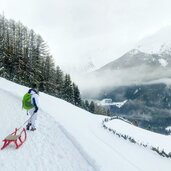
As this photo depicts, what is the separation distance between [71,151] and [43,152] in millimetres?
1426

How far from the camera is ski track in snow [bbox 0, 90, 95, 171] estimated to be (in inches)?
549

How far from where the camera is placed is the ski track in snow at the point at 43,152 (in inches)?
549

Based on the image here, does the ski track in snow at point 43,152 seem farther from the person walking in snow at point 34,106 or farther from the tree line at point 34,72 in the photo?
the tree line at point 34,72

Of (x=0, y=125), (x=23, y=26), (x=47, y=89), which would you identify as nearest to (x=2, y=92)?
(x=0, y=125)

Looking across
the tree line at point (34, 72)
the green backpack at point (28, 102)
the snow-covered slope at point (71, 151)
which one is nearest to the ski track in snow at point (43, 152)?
the snow-covered slope at point (71, 151)

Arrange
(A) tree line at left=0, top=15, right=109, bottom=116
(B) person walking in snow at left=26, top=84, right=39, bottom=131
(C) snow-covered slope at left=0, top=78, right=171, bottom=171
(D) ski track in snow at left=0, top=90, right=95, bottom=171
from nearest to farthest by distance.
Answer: (D) ski track in snow at left=0, top=90, right=95, bottom=171 → (C) snow-covered slope at left=0, top=78, right=171, bottom=171 → (B) person walking in snow at left=26, top=84, right=39, bottom=131 → (A) tree line at left=0, top=15, right=109, bottom=116

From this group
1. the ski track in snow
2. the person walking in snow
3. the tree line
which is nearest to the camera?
the ski track in snow

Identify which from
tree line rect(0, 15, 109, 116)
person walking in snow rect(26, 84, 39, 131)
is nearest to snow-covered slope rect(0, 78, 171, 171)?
person walking in snow rect(26, 84, 39, 131)

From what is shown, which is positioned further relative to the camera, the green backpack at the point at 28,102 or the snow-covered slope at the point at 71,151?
the green backpack at the point at 28,102

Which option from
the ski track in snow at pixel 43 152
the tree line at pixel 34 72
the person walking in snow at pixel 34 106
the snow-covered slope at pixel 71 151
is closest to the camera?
the ski track in snow at pixel 43 152

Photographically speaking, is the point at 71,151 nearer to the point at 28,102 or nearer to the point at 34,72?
the point at 28,102

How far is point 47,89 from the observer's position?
3068 inches

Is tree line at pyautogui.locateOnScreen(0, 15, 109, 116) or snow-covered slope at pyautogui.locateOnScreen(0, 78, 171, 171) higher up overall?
tree line at pyautogui.locateOnScreen(0, 15, 109, 116)

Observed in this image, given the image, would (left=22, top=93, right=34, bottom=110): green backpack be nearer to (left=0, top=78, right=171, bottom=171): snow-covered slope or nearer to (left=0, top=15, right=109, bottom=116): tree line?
(left=0, top=78, right=171, bottom=171): snow-covered slope
